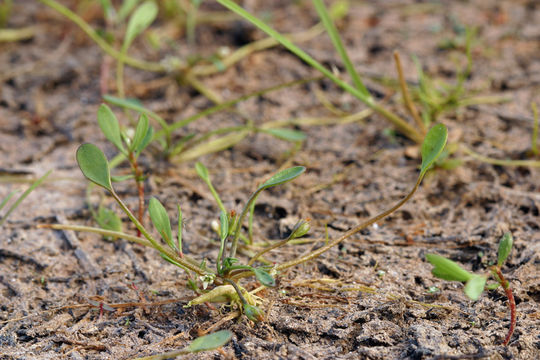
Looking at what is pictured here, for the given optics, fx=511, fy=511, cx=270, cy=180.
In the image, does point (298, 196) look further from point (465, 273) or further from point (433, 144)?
point (465, 273)

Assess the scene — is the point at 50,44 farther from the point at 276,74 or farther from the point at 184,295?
the point at 184,295

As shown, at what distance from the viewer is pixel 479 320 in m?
1.03

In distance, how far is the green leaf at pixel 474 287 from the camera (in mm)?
820

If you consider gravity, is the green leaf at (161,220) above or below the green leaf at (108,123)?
below

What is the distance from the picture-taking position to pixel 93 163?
1.01 metres

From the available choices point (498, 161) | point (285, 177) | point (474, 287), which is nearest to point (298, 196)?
point (285, 177)

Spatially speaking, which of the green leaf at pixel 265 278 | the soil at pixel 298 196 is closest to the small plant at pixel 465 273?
the soil at pixel 298 196

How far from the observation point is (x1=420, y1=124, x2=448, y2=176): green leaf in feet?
3.24

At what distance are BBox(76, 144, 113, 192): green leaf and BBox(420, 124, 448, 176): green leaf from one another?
621mm

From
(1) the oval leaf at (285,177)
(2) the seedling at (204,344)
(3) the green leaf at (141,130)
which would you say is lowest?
(2) the seedling at (204,344)

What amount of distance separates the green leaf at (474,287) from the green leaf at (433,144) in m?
0.23

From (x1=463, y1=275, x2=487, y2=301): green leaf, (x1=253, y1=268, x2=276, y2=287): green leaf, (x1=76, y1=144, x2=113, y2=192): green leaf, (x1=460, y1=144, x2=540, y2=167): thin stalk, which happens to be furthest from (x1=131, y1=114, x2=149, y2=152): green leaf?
(x1=460, y1=144, x2=540, y2=167): thin stalk

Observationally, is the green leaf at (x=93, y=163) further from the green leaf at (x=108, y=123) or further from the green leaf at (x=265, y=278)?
the green leaf at (x=265, y=278)

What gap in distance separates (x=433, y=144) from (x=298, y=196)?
1.82ft
